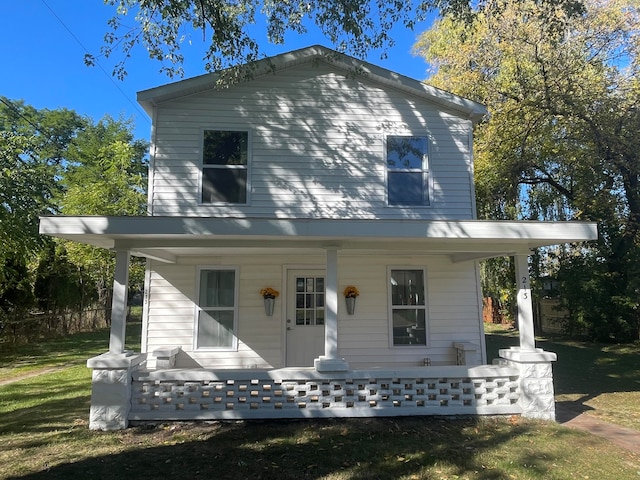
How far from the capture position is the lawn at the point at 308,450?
4094 mm

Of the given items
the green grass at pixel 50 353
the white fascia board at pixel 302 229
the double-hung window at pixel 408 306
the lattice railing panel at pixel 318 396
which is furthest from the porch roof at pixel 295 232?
the green grass at pixel 50 353

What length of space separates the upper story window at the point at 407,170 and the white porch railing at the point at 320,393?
10.7 ft

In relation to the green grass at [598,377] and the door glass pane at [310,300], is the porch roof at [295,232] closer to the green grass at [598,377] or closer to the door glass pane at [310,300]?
the door glass pane at [310,300]

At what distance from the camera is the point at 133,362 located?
18.5 feet

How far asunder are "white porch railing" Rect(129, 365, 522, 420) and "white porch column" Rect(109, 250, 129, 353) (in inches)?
19.3

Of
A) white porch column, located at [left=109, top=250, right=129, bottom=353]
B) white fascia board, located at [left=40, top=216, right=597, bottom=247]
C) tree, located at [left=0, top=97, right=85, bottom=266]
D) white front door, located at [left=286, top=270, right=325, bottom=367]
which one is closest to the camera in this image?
white fascia board, located at [left=40, top=216, right=597, bottom=247]

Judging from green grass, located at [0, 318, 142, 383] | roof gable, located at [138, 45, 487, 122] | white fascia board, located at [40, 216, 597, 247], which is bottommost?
green grass, located at [0, 318, 142, 383]

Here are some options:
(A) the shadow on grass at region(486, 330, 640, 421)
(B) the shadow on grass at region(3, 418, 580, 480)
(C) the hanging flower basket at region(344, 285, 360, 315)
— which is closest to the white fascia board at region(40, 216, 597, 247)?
(C) the hanging flower basket at region(344, 285, 360, 315)

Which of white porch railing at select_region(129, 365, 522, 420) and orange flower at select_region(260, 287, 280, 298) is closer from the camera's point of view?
white porch railing at select_region(129, 365, 522, 420)

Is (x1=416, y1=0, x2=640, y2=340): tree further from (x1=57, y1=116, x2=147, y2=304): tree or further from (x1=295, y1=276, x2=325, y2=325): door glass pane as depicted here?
(x1=57, y1=116, x2=147, y2=304): tree

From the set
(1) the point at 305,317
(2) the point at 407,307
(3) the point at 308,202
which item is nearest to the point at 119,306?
(1) the point at 305,317

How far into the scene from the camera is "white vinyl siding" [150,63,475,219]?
7.65 meters

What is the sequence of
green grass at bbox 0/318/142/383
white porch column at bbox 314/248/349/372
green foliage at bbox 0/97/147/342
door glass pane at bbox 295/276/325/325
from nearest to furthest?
white porch column at bbox 314/248/349/372
door glass pane at bbox 295/276/325/325
green grass at bbox 0/318/142/383
green foliage at bbox 0/97/147/342

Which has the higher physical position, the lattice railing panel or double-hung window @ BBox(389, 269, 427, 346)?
double-hung window @ BBox(389, 269, 427, 346)
